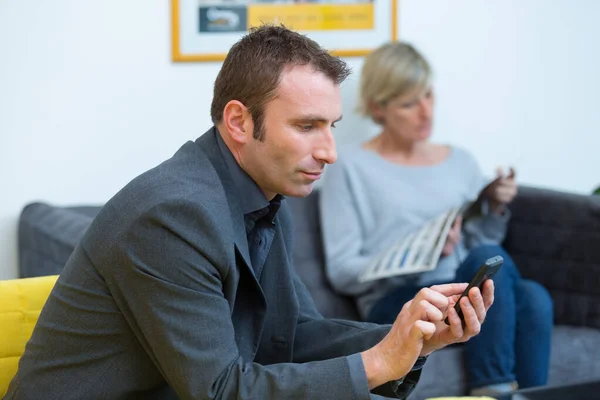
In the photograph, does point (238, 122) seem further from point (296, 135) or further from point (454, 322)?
point (454, 322)

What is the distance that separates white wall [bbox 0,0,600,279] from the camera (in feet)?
8.70

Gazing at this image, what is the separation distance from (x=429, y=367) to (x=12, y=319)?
1.30 m

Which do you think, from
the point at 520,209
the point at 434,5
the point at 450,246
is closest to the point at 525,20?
the point at 434,5

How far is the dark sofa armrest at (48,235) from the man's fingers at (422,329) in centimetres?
105

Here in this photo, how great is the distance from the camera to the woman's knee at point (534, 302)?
263 cm

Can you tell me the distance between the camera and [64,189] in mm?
2734

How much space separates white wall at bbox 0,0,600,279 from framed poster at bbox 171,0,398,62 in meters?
0.05

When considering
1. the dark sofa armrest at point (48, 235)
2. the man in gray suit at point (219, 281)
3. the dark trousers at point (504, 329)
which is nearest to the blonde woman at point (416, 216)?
the dark trousers at point (504, 329)

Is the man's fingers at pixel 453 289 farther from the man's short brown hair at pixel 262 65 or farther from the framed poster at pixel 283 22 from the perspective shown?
the framed poster at pixel 283 22

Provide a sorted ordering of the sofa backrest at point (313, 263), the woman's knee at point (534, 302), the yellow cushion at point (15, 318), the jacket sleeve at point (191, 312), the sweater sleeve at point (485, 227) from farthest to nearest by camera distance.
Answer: the sweater sleeve at point (485, 227) < the sofa backrest at point (313, 263) < the woman's knee at point (534, 302) < the yellow cushion at point (15, 318) < the jacket sleeve at point (191, 312)

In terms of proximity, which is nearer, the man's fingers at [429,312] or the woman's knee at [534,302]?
the man's fingers at [429,312]

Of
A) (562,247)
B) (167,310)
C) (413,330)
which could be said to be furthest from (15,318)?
(562,247)

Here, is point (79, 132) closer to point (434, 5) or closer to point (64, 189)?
point (64, 189)

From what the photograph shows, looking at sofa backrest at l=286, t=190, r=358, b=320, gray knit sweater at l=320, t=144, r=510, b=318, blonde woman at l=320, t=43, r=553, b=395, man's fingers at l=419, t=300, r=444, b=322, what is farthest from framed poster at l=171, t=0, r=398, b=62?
man's fingers at l=419, t=300, r=444, b=322
